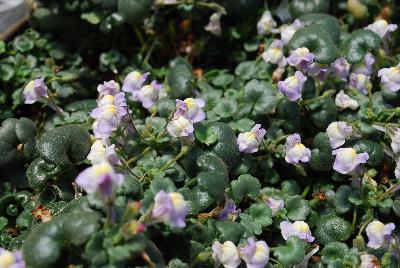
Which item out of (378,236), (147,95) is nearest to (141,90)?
(147,95)

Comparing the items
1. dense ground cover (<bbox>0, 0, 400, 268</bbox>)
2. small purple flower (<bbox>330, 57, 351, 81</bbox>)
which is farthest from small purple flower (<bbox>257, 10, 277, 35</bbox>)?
small purple flower (<bbox>330, 57, 351, 81</bbox>)

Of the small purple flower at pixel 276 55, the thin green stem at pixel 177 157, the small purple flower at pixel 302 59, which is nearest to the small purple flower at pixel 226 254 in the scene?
the thin green stem at pixel 177 157

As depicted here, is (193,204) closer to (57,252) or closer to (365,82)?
(57,252)

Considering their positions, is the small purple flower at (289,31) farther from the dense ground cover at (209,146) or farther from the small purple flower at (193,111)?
the small purple flower at (193,111)

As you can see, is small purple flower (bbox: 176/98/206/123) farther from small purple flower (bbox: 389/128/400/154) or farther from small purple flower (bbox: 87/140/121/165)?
small purple flower (bbox: 389/128/400/154)

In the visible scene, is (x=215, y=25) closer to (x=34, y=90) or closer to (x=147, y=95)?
(x=147, y=95)

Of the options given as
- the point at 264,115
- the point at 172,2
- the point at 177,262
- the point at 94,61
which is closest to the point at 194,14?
the point at 172,2
